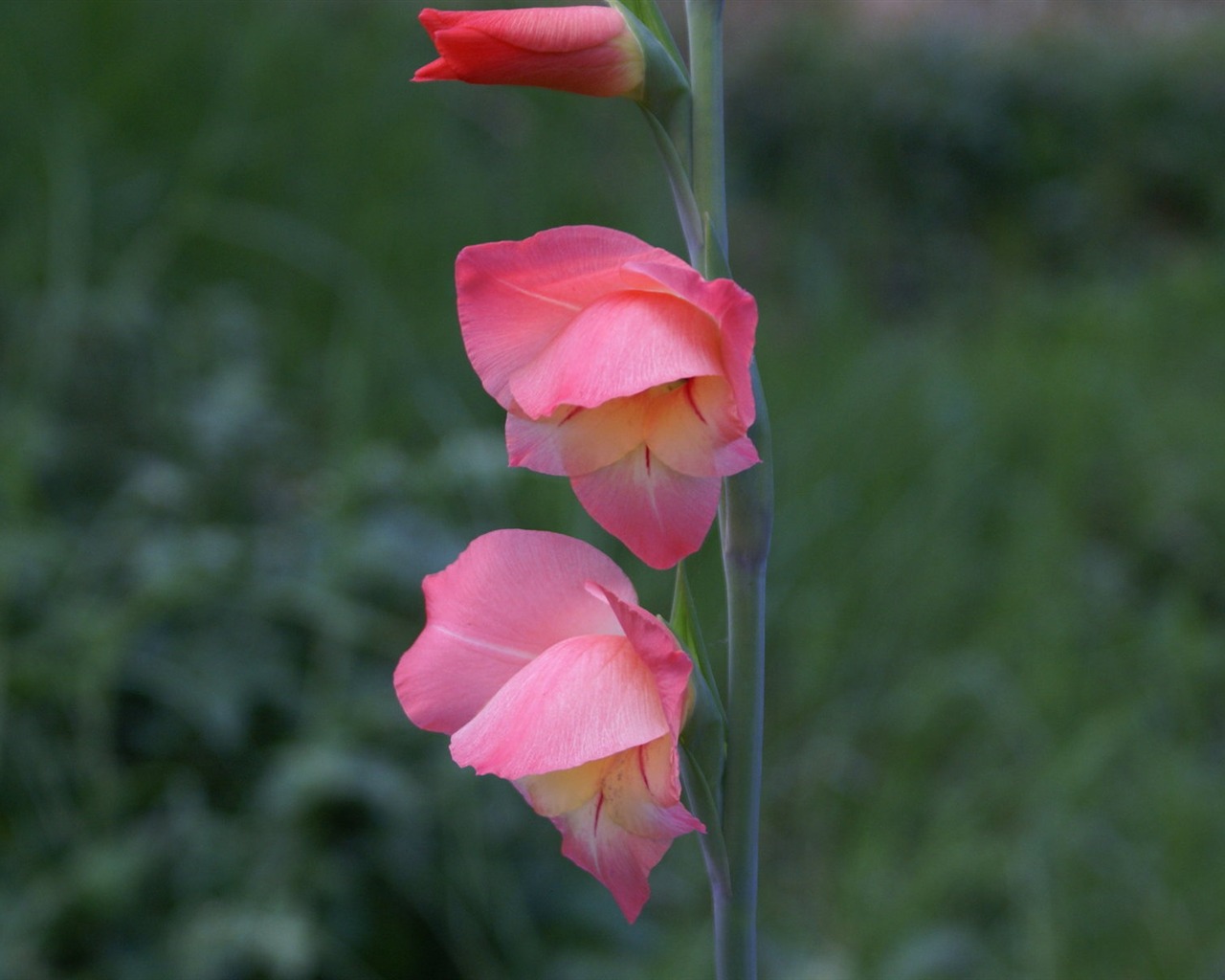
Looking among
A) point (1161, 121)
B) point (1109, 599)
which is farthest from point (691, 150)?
point (1161, 121)

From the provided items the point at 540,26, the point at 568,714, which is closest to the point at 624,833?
the point at 568,714

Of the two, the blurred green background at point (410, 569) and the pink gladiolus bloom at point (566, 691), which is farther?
the blurred green background at point (410, 569)

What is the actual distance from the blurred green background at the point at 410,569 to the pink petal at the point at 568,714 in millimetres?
981

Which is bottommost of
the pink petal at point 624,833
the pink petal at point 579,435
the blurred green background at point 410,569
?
the blurred green background at point 410,569

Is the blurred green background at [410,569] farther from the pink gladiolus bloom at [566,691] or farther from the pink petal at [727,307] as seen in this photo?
the pink petal at [727,307]

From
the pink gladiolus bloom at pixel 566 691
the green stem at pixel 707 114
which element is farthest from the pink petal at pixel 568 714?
the green stem at pixel 707 114

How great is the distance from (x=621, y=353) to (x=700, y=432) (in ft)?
0.12

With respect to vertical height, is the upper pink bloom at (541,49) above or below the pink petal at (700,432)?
above

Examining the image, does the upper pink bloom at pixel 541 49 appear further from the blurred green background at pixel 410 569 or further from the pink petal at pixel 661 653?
the blurred green background at pixel 410 569

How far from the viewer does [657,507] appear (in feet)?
1.17

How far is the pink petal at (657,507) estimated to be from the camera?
1.16 feet

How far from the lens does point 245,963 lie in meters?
1.33

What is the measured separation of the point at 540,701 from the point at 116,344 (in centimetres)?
189

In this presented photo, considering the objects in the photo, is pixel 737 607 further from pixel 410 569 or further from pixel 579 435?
pixel 410 569
